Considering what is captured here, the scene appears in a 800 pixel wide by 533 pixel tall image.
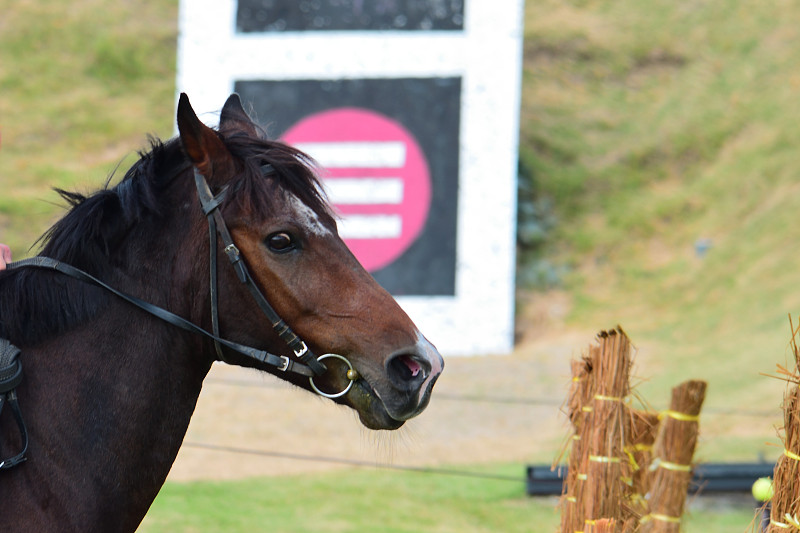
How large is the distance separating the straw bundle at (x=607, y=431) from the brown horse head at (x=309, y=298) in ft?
4.63

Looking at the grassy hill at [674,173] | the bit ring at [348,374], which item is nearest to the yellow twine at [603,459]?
the bit ring at [348,374]

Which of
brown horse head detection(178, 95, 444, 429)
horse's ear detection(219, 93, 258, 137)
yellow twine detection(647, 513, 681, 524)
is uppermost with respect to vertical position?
horse's ear detection(219, 93, 258, 137)

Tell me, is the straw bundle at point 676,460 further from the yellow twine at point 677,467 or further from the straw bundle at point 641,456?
the straw bundle at point 641,456

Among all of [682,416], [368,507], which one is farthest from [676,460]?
[368,507]

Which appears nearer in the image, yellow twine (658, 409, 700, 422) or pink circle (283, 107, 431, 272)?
yellow twine (658, 409, 700, 422)

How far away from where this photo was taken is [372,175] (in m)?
14.4

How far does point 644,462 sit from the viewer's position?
462 centimetres

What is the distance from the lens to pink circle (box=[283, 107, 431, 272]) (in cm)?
1435

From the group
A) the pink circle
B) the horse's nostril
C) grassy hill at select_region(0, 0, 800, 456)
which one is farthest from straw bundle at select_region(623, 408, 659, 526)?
the pink circle

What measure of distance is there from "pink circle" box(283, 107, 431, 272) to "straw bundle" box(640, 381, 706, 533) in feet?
33.6

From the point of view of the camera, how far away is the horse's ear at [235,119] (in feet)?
8.44

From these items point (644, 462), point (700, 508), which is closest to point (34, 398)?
point (644, 462)

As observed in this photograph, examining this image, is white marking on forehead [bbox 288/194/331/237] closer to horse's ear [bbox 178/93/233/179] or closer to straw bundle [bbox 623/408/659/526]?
horse's ear [bbox 178/93/233/179]

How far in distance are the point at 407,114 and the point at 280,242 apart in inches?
505
